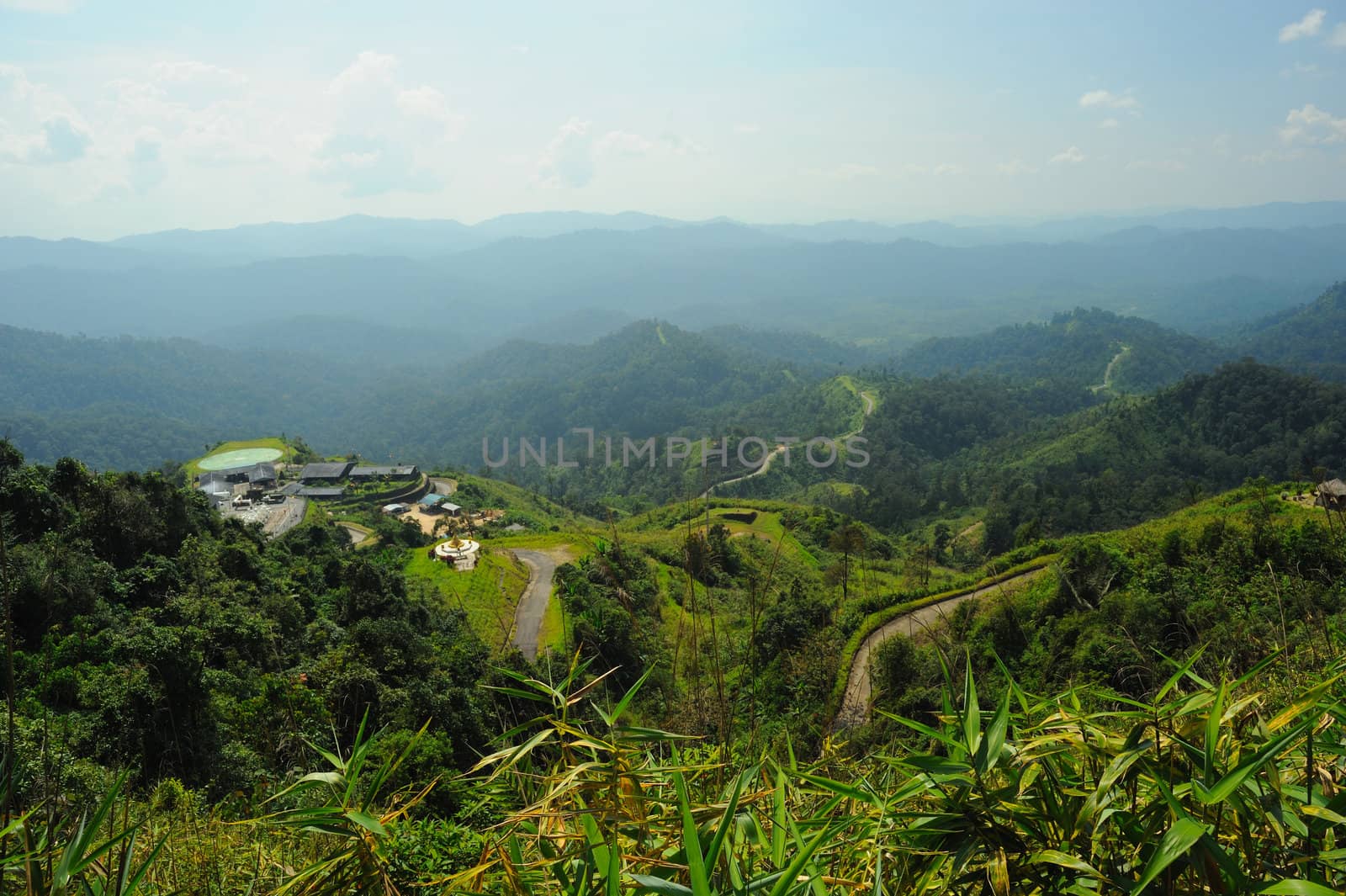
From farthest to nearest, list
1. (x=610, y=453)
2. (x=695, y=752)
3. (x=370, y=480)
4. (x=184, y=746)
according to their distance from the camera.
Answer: (x=610, y=453) → (x=370, y=480) → (x=184, y=746) → (x=695, y=752)

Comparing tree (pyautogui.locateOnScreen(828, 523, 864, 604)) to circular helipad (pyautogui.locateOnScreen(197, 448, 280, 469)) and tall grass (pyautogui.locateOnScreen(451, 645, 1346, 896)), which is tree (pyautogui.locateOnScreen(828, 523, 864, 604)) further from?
circular helipad (pyautogui.locateOnScreen(197, 448, 280, 469))

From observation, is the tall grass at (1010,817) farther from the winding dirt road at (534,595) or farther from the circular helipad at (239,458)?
the circular helipad at (239,458)

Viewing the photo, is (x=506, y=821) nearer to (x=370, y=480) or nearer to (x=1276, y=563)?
(x=1276, y=563)

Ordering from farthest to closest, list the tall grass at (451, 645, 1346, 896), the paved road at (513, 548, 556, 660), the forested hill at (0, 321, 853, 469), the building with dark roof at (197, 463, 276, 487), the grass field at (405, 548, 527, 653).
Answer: the forested hill at (0, 321, 853, 469) → the building with dark roof at (197, 463, 276, 487) → the grass field at (405, 548, 527, 653) → the paved road at (513, 548, 556, 660) → the tall grass at (451, 645, 1346, 896)

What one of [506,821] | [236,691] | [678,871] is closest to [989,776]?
[678,871]

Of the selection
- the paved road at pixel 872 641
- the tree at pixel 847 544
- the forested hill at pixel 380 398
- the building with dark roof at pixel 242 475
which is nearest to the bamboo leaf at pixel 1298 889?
the tree at pixel 847 544

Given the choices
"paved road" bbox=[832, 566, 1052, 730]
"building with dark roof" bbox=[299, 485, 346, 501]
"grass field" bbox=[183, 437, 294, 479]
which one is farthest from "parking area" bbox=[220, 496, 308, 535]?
"paved road" bbox=[832, 566, 1052, 730]
